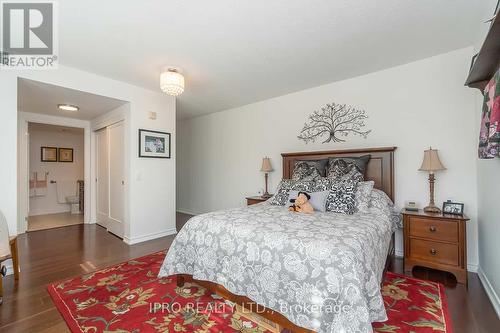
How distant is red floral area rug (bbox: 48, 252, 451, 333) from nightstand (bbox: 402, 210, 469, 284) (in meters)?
0.25

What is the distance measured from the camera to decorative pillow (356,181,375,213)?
2.47 m

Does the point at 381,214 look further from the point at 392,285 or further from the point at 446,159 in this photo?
the point at 446,159

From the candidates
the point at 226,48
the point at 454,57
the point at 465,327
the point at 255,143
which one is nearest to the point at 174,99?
the point at 255,143

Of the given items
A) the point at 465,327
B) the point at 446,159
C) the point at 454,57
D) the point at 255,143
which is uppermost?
the point at 454,57

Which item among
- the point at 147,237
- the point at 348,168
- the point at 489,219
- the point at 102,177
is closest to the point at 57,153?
the point at 102,177

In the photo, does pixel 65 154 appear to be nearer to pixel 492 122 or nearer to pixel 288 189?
pixel 288 189

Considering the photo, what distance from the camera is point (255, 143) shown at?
4492 millimetres

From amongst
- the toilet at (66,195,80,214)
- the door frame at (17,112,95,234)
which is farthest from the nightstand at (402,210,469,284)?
the toilet at (66,195,80,214)

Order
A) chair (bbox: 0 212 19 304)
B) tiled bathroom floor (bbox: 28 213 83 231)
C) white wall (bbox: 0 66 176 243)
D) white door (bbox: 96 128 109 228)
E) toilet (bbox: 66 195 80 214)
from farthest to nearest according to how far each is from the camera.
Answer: toilet (bbox: 66 195 80 214) → tiled bathroom floor (bbox: 28 213 83 231) → white door (bbox: 96 128 109 228) → white wall (bbox: 0 66 176 243) → chair (bbox: 0 212 19 304)

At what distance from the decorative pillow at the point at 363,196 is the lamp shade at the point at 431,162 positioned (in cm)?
59

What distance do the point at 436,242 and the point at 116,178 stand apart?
4.60 meters

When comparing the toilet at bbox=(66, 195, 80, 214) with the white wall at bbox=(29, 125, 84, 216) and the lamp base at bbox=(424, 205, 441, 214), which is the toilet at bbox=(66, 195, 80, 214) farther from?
the lamp base at bbox=(424, 205, 441, 214)

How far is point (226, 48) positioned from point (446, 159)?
2780mm

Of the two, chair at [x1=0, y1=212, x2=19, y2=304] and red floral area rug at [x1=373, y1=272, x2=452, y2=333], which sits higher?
chair at [x1=0, y1=212, x2=19, y2=304]
